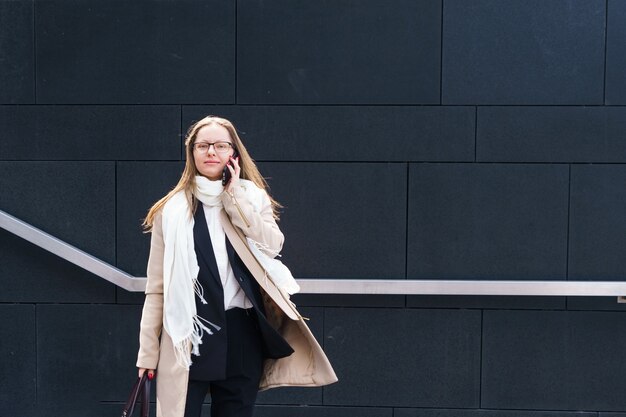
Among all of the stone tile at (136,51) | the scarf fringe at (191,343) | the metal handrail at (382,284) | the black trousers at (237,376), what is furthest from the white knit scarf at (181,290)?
the stone tile at (136,51)

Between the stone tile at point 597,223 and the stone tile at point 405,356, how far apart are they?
0.71 meters

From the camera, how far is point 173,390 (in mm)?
2795

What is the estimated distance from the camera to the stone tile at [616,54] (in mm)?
4148

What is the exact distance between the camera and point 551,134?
4184 millimetres

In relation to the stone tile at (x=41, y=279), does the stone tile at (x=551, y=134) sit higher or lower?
higher

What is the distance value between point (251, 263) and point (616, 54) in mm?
2659

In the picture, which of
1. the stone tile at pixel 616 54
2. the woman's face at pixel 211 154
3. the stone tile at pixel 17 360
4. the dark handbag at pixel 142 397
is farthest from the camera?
the stone tile at pixel 17 360

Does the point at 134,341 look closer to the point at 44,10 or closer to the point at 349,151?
the point at 349,151

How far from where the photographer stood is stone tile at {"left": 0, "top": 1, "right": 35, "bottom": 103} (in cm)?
427

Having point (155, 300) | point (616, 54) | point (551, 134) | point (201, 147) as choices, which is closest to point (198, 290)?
point (155, 300)

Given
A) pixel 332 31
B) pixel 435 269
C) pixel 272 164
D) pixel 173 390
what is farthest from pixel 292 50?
pixel 173 390

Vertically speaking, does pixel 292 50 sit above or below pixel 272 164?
above

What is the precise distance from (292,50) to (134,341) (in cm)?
201

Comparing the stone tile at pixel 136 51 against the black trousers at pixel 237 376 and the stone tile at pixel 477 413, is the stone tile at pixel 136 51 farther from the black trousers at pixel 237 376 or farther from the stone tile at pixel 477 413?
the stone tile at pixel 477 413
